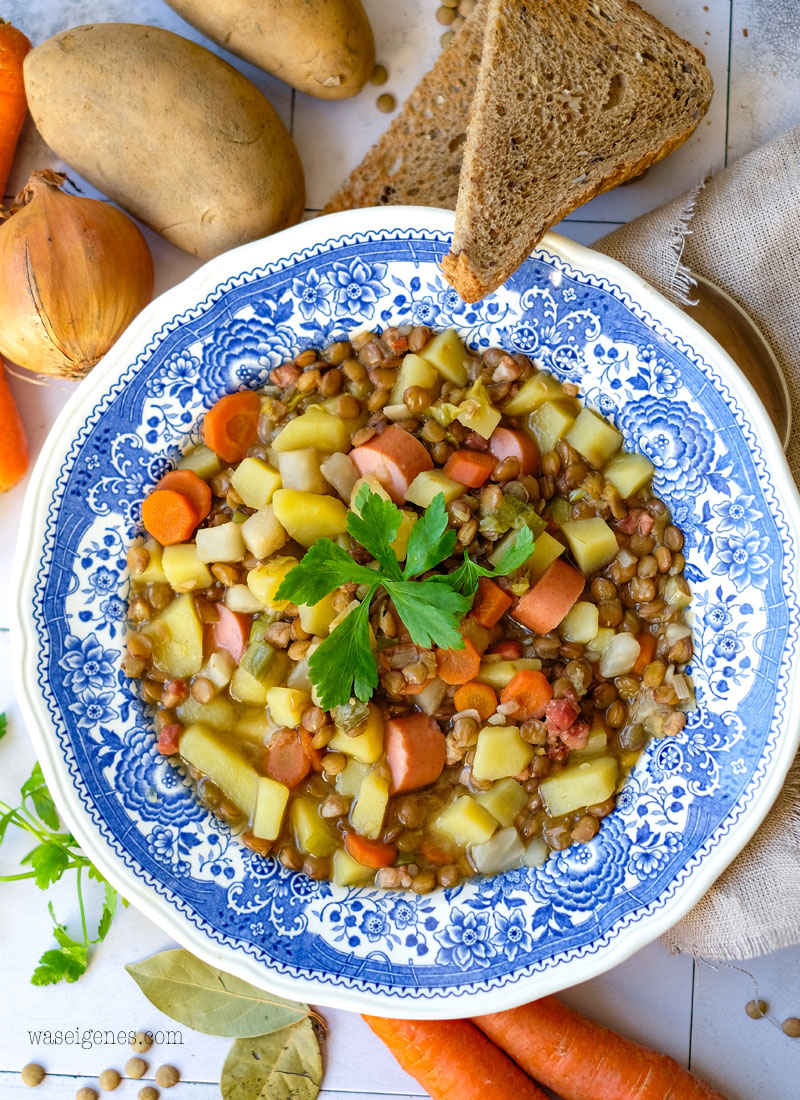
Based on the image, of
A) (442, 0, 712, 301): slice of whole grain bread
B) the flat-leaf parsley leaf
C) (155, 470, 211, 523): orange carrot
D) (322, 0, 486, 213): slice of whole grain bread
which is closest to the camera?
(442, 0, 712, 301): slice of whole grain bread

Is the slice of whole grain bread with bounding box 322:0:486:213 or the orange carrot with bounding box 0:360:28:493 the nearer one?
the slice of whole grain bread with bounding box 322:0:486:213

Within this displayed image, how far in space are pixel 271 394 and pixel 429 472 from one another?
0.62 m

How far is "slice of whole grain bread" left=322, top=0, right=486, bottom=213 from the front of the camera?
311cm

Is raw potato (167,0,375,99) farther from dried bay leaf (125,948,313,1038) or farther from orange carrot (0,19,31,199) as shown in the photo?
dried bay leaf (125,948,313,1038)

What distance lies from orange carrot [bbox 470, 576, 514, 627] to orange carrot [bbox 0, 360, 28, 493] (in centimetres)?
178

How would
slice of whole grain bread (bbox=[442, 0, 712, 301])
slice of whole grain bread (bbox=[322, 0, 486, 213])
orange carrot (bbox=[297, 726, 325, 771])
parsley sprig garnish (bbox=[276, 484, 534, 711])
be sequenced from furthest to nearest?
slice of whole grain bread (bbox=[322, 0, 486, 213])
orange carrot (bbox=[297, 726, 325, 771])
slice of whole grain bread (bbox=[442, 0, 712, 301])
parsley sprig garnish (bbox=[276, 484, 534, 711])

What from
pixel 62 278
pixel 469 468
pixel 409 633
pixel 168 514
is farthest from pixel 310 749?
pixel 62 278

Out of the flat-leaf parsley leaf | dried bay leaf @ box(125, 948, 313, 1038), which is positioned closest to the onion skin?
the flat-leaf parsley leaf

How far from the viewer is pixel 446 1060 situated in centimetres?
317

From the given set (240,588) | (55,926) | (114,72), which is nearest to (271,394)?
(240,588)

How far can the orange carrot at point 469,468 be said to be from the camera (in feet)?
9.15

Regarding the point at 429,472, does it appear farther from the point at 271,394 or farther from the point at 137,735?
the point at 137,735

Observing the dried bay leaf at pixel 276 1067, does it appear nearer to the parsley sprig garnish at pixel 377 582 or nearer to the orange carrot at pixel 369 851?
the orange carrot at pixel 369 851

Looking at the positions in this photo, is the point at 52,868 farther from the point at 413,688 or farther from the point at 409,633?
the point at 409,633
